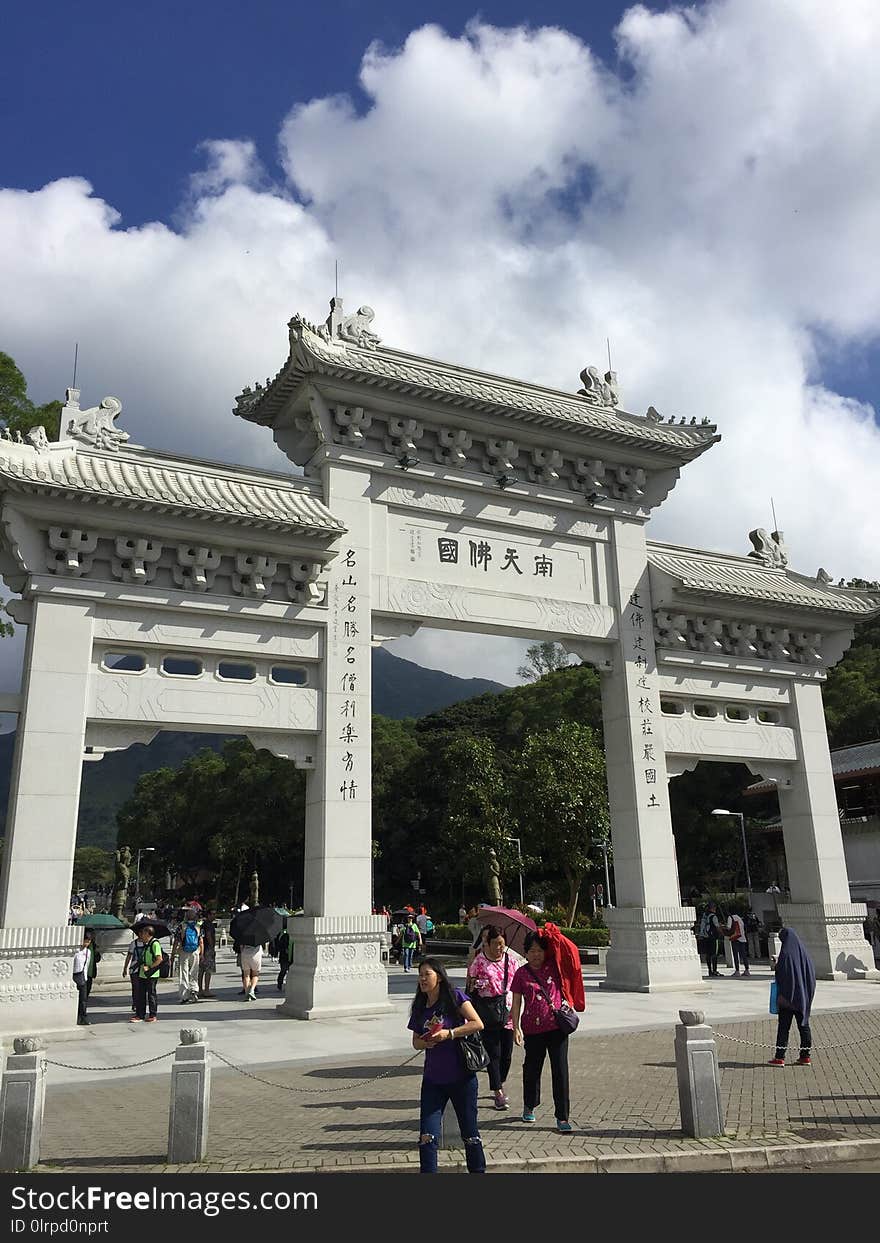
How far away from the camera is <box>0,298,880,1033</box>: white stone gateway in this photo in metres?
12.6

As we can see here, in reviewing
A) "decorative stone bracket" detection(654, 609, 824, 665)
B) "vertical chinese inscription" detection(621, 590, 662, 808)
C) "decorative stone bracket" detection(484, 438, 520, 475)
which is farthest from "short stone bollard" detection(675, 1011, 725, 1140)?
"decorative stone bracket" detection(484, 438, 520, 475)

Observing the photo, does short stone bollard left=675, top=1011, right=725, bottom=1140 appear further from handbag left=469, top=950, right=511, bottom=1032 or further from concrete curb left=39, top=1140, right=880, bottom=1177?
handbag left=469, top=950, right=511, bottom=1032

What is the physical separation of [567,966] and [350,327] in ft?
40.7

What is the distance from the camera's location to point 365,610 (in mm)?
14922

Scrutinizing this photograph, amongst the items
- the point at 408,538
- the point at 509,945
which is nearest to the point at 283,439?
the point at 408,538

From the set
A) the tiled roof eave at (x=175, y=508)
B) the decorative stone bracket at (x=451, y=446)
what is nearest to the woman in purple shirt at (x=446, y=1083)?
the tiled roof eave at (x=175, y=508)

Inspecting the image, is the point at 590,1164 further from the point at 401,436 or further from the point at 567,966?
the point at 401,436

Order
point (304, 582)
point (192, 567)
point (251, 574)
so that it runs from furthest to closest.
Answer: point (304, 582) → point (251, 574) → point (192, 567)

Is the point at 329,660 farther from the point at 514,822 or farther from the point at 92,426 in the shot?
the point at 514,822

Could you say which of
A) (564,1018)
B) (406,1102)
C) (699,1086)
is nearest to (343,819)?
(406,1102)

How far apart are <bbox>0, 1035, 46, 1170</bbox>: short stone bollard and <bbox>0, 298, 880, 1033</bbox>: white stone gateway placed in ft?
19.5

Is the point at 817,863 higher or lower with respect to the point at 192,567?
lower

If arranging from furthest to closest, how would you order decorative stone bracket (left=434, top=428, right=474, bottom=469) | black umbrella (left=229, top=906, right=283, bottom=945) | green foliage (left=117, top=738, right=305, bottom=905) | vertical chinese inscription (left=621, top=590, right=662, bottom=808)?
green foliage (left=117, top=738, right=305, bottom=905), vertical chinese inscription (left=621, top=590, right=662, bottom=808), decorative stone bracket (left=434, top=428, right=474, bottom=469), black umbrella (left=229, top=906, right=283, bottom=945)

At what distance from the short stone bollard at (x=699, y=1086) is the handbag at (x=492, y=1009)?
5.59 ft
